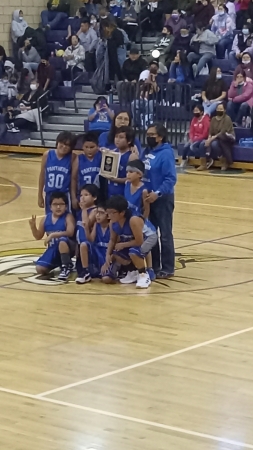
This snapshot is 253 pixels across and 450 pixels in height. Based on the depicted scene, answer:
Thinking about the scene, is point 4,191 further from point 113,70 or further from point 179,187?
point 113,70

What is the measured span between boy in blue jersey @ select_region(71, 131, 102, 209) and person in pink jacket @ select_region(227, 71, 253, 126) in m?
8.48

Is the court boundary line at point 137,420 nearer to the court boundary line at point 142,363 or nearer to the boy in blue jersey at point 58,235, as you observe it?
the court boundary line at point 142,363

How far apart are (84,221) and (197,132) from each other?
8350 millimetres

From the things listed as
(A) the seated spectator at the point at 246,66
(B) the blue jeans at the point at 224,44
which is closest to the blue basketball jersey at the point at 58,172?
(A) the seated spectator at the point at 246,66

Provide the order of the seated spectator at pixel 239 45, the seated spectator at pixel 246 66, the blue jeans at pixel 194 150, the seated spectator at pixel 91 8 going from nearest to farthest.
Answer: the blue jeans at pixel 194 150 < the seated spectator at pixel 246 66 < the seated spectator at pixel 239 45 < the seated spectator at pixel 91 8

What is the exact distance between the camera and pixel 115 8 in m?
21.8

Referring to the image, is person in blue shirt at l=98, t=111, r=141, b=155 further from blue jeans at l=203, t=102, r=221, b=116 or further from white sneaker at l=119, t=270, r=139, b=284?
blue jeans at l=203, t=102, r=221, b=116

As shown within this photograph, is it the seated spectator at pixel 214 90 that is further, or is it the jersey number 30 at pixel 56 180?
the seated spectator at pixel 214 90

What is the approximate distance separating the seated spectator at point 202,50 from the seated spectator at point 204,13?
1.70ft

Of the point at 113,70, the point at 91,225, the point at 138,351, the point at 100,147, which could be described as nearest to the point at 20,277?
the point at 91,225

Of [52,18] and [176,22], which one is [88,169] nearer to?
[176,22]

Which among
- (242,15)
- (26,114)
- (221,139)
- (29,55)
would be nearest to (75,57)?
(29,55)

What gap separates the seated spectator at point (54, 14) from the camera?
22.6 m

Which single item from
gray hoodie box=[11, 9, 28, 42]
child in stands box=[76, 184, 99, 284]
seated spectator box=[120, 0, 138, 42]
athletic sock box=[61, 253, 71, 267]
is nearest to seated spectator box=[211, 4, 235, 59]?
seated spectator box=[120, 0, 138, 42]
